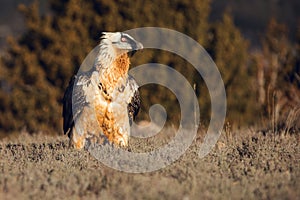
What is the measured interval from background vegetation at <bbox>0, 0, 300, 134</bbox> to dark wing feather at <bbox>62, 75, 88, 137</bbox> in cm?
621

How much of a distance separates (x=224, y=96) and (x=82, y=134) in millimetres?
7900

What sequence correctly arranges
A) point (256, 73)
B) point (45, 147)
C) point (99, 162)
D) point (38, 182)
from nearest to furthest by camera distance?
point (38, 182) < point (99, 162) < point (45, 147) < point (256, 73)

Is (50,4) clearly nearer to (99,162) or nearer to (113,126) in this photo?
(113,126)

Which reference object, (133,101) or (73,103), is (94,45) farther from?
(73,103)

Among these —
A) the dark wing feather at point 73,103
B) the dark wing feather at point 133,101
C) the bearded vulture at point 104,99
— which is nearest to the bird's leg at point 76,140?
the bearded vulture at point 104,99

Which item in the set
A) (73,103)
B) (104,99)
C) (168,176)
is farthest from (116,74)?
(168,176)

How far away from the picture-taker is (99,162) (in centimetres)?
646

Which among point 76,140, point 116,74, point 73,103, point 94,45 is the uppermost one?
point 94,45

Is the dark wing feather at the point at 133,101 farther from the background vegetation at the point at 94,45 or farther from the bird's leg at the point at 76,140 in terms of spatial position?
the background vegetation at the point at 94,45

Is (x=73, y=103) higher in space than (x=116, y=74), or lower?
lower

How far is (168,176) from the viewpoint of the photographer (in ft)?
19.0

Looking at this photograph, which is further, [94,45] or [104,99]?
[94,45]

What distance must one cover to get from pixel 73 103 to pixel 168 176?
2550mm

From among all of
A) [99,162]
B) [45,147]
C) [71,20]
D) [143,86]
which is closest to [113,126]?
[45,147]
